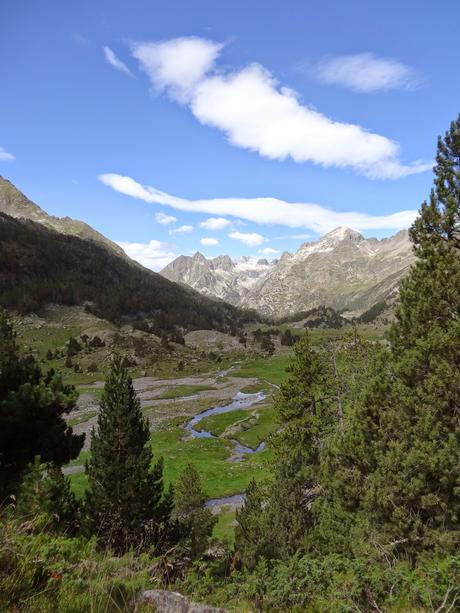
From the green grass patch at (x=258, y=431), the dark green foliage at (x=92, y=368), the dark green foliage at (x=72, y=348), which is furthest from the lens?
the dark green foliage at (x=72, y=348)

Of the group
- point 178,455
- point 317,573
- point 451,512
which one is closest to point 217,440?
point 178,455

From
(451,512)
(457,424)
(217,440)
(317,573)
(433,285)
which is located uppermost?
(433,285)

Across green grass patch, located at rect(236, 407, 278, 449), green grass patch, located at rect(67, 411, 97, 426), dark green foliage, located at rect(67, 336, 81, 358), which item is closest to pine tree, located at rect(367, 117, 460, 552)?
green grass patch, located at rect(236, 407, 278, 449)

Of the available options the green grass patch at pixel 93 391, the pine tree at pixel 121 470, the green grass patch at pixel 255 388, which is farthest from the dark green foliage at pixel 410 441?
the green grass patch at pixel 255 388

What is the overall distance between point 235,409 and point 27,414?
86884mm

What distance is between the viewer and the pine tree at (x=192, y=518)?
26.9 metres

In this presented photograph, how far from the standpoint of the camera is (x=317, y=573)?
9586 mm

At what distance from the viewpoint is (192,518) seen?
30.0m

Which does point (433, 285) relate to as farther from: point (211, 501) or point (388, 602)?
point (211, 501)

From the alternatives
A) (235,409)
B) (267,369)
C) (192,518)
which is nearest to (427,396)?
(192,518)

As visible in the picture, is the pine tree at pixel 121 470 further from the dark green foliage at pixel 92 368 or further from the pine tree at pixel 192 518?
the dark green foliage at pixel 92 368

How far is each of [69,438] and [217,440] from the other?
58.3 metres

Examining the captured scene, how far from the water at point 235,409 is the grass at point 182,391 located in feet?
44.4

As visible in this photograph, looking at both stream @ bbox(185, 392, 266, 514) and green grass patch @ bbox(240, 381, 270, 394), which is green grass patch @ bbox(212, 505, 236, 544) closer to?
stream @ bbox(185, 392, 266, 514)
